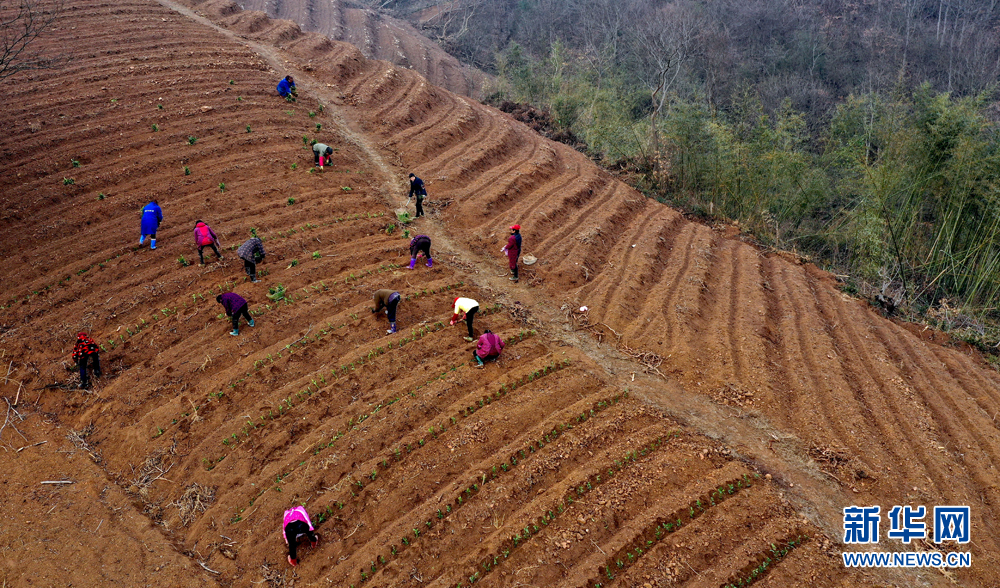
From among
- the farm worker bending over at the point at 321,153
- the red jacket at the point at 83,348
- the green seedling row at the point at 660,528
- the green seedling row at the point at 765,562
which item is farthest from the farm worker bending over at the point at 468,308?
the farm worker bending over at the point at 321,153

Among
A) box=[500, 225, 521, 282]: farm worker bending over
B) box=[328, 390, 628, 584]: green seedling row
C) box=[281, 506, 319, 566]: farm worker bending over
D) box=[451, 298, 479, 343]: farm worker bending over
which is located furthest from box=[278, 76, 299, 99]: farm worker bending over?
box=[281, 506, 319, 566]: farm worker bending over

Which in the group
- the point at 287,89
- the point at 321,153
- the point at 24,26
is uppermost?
the point at 24,26

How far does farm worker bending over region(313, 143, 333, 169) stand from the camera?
14062 mm

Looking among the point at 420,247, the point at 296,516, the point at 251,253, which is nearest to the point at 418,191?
the point at 420,247

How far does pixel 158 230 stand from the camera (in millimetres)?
11828

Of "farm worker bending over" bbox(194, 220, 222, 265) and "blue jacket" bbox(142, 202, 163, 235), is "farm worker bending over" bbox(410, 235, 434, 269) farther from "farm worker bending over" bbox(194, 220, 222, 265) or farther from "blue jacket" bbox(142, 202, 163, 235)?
"blue jacket" bbox(142, 202, 163, 235)

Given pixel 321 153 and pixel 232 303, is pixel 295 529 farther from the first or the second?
pixel 321 153

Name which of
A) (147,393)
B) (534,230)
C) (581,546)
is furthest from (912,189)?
(147,393)

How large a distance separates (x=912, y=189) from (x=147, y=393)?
18.2 m

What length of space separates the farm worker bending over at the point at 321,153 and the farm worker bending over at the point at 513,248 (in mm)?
5966

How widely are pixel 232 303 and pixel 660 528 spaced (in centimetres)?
778

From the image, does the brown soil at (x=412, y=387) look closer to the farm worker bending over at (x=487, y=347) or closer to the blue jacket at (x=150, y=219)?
the farm worker bending over at (x=487, y=347)

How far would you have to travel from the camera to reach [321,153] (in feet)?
46.4

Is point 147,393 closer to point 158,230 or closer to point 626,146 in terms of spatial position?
point 158,230
